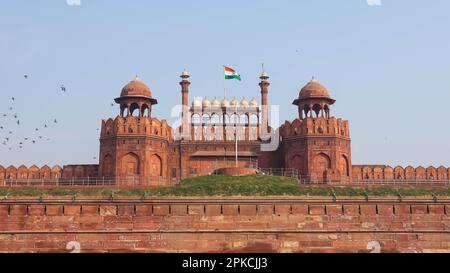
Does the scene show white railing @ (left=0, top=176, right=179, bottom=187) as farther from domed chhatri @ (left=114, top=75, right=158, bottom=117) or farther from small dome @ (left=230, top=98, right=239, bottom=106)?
small dome @ (left=230, top=98, right=239, bottom=106)

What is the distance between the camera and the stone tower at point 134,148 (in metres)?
32.1

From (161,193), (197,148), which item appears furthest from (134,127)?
(161,193)

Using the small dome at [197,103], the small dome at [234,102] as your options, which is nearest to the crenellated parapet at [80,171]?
the small dome at [197,103]

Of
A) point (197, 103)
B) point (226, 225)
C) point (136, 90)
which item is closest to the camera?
point (226, 225)

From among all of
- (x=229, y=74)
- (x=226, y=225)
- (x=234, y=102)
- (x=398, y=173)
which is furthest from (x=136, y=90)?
(x=398, y=173)

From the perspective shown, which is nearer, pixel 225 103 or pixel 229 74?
pixel 229 74

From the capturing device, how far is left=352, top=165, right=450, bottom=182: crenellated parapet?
33625 millimetres

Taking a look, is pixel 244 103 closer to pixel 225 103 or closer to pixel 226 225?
pixel 225 103

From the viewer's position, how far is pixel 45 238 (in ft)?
77.7

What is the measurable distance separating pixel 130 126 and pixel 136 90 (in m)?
3.09

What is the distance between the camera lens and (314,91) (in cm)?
3538
